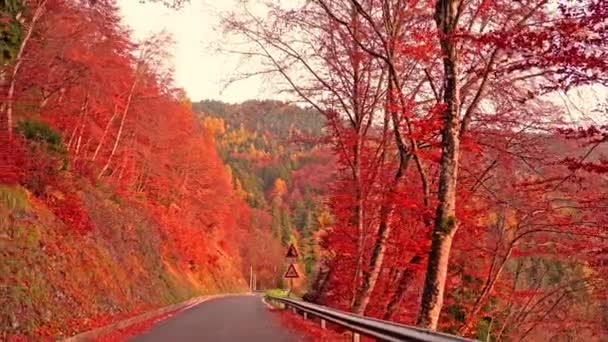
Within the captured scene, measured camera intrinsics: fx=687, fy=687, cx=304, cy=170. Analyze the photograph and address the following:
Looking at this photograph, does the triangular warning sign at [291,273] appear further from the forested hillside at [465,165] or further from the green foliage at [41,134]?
the green foliage at [41,134]

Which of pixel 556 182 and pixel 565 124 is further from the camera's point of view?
pixel 556 182

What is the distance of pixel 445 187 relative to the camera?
12.1 meters

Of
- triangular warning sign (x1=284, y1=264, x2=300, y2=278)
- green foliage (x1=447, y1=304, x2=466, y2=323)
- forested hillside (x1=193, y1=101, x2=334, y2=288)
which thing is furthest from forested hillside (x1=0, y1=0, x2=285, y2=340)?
green foliage (x1=447, y1=304, x2=466, y2=323)

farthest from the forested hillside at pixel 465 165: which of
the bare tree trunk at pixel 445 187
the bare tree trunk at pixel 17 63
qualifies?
the bare tree trunk at pixel 17 63

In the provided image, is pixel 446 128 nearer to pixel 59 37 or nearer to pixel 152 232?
pixel 59 37

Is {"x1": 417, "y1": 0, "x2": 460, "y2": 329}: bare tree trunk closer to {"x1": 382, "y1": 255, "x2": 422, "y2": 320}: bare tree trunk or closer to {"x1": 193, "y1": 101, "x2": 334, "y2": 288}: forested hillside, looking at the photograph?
{"x1": 193, "y1": 101, "x2": 334, "y2": 288}: forested hillside

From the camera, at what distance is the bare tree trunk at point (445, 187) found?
39.7 feet

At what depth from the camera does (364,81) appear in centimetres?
2273

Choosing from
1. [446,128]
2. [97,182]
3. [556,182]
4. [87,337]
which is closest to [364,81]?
[556,182]

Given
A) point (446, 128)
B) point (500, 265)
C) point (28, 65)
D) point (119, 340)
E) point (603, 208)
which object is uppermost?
point (28, 65)

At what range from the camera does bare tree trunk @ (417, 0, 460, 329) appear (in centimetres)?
1210

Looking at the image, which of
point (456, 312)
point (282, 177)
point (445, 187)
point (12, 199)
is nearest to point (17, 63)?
point (12, 199)

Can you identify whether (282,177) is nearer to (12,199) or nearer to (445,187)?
(12,199)

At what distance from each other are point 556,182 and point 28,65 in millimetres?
18575
